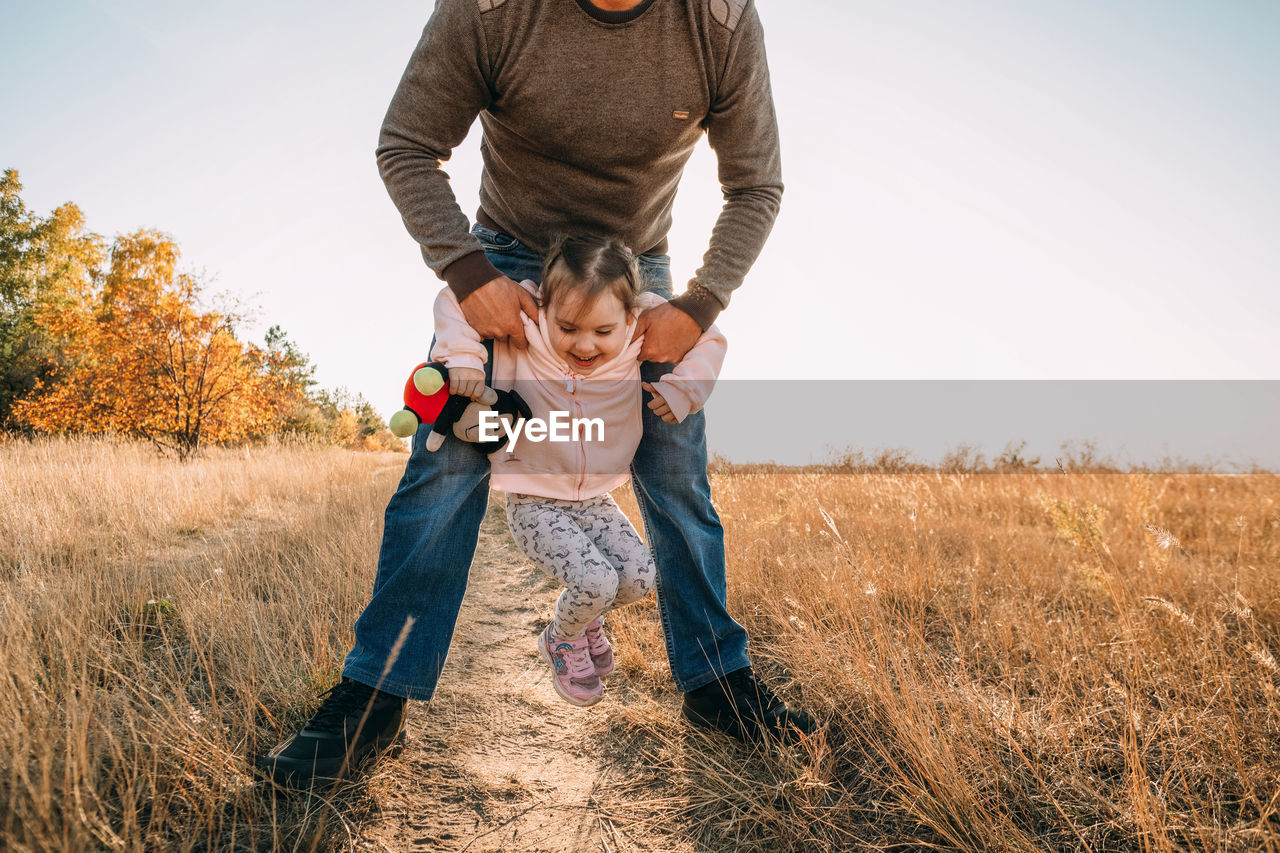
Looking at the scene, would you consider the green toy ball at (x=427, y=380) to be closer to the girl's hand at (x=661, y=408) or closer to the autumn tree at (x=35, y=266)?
the girl's hand at (x=661, y=408)

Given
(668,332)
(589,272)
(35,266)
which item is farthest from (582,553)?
(35,266)

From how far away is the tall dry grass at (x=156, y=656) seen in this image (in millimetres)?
1452

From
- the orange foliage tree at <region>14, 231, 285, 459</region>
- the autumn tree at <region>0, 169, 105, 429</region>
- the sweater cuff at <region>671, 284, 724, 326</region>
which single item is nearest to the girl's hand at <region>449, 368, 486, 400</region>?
the sweater cuff at <region>671, 284, 724, 326</region>

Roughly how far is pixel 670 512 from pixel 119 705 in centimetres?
183

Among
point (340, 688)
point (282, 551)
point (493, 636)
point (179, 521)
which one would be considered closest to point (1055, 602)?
point (493, 636)

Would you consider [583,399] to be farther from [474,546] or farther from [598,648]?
[598,648]

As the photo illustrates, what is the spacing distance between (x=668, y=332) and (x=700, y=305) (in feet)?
0.48

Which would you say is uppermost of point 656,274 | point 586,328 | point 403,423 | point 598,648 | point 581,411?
point 656,274

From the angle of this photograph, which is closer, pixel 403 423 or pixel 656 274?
pixel 403 423

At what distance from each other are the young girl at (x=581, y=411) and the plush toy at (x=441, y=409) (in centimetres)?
13

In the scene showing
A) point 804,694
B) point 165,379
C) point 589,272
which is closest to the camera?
point 589,272

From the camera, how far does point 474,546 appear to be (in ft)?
6.64

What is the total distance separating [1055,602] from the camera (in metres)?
3.18

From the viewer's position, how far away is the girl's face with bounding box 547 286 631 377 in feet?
6.76
